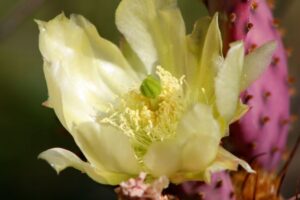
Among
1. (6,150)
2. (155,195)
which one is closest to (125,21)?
(155,195)

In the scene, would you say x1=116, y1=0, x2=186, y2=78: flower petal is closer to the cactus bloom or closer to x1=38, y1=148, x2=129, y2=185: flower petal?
the cactus bloom

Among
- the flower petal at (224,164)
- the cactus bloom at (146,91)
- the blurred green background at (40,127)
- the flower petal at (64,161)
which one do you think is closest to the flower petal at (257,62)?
the cactus bloom at (146,91)

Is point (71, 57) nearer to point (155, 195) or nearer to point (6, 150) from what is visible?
→ point (155, 195)

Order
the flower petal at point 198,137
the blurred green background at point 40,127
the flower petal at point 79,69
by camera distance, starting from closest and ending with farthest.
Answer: the flower petal at point 198,137 < the flower petal at point 79,69 < the blurred green background at point 40,127

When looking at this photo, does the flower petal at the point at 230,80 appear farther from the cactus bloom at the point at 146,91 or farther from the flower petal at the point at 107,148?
the flower petal at the point at 107,148

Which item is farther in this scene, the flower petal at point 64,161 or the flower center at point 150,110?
the flower center at point 150,110
